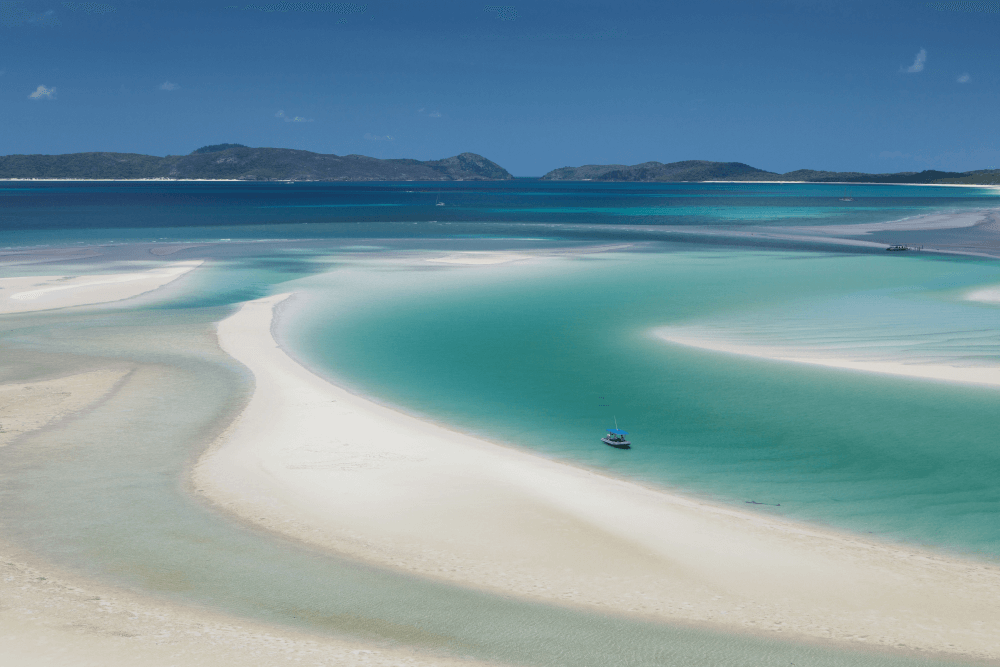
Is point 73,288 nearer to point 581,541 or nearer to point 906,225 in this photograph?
point 581,541

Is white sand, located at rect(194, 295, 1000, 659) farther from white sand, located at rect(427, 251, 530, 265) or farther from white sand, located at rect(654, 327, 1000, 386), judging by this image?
white sand, located at rect(427, 251, 530, 265)

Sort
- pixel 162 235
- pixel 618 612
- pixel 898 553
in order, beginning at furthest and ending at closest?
pixel 162 235
pixel 898 553
pixel 618 612

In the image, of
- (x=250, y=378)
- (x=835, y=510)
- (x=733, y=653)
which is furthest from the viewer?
(x=250, y=378)

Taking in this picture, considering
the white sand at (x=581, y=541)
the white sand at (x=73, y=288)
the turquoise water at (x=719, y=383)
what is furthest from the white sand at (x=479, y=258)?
the white sand at (x=581, y=541)

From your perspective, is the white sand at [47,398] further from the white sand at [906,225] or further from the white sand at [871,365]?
the white sand at [906,225]

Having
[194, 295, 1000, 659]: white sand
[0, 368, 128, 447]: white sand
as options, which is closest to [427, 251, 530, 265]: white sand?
[0, 368, 128, 447]: white sand

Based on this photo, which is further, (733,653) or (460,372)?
(460,372)

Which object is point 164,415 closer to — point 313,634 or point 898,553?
point 313,634

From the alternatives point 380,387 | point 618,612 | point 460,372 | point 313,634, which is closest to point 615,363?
point 460,372
